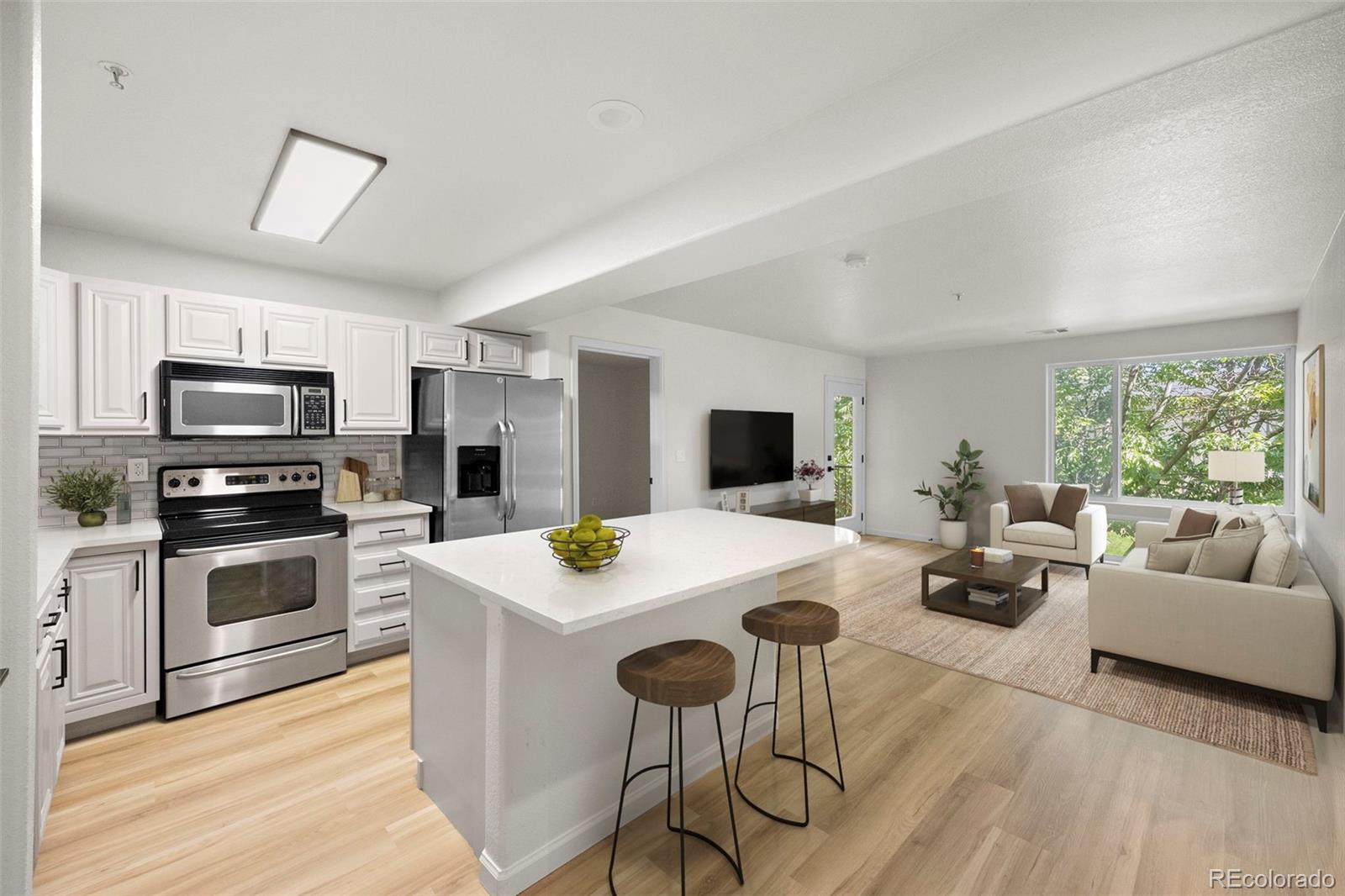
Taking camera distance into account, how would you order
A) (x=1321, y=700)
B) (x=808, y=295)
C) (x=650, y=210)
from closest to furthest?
1. (x=650, y=210)
2. (x=1321, y=700)
3. (x=808, y=295)

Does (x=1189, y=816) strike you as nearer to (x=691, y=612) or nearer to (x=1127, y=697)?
(x=1127, y=697)

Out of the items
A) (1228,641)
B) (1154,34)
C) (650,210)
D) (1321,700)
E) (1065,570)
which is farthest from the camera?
(1065,570)

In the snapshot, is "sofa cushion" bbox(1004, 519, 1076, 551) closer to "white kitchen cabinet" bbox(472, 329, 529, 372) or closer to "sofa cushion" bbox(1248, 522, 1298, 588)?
"sofa cushion" bbox(1248, 522, 1298, 588)

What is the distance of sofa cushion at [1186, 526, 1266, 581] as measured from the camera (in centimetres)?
303

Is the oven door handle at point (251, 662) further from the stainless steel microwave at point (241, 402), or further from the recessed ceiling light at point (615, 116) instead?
the recessed ceiling light at point (615, 116)

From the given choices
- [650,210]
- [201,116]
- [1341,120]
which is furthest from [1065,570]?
[201,116]

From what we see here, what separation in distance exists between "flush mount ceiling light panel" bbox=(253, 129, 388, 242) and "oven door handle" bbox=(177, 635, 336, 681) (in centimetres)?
218

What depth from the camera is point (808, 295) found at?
4320 mm

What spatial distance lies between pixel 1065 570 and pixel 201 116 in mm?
6930

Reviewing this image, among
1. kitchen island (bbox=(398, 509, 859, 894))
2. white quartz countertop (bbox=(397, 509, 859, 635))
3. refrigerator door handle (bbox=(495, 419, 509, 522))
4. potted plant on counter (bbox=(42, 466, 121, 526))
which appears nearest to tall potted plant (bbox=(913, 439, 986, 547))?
white quartz countertop (bbox=(397, 509, 859, 635))

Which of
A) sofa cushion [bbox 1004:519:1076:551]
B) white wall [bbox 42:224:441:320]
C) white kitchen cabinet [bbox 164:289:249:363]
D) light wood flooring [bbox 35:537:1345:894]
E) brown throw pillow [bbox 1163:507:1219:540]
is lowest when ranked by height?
light wood flooring [bbox 35:537:1345:894]

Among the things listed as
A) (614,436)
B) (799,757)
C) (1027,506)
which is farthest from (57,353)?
(1027,506)

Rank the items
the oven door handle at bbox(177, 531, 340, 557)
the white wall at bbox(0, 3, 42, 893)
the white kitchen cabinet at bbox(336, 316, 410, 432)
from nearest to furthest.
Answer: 1. the white wall at bbox(0, 3, 42, 893)
2. the oven door handle at bbox(177, 531, 340, 557)
3. the white kitchen cabinet at bbox(336, 316, 410, 432)

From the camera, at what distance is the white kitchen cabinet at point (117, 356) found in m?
2.72
